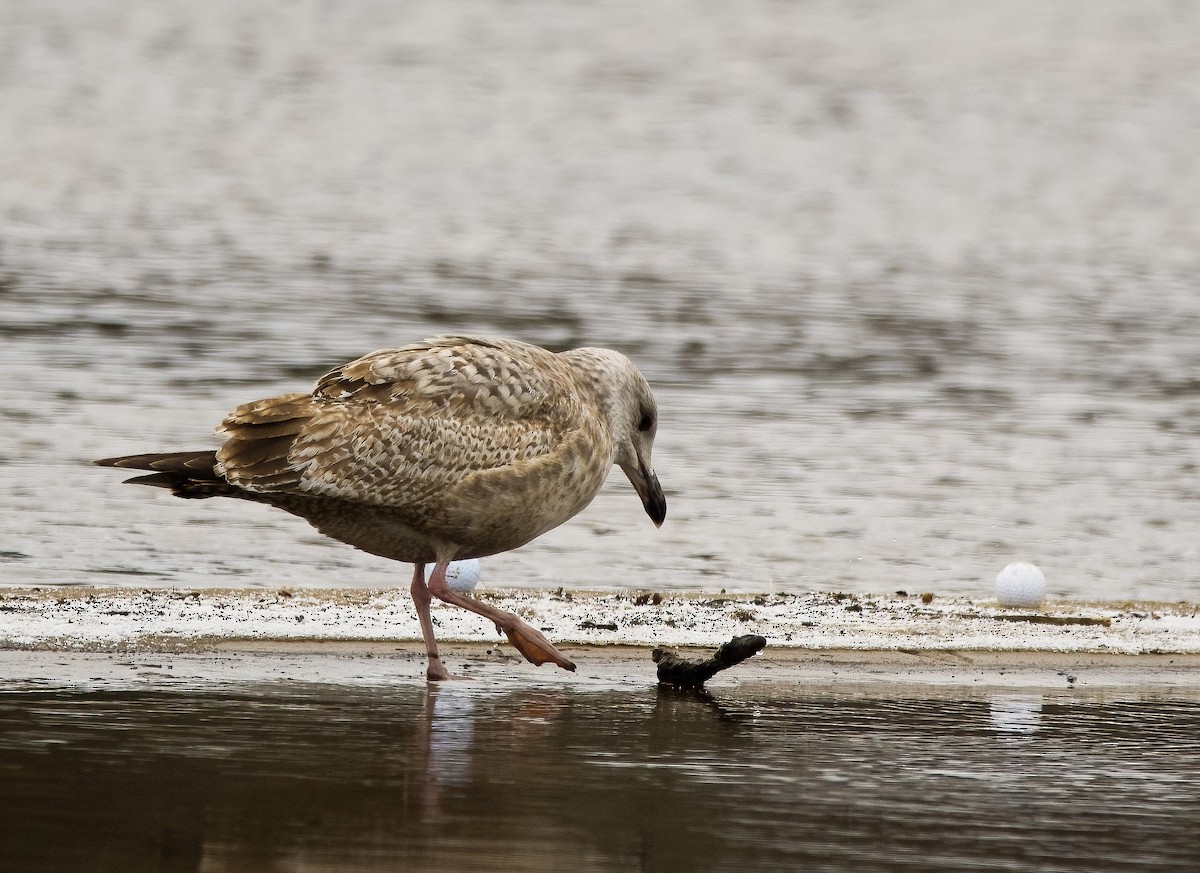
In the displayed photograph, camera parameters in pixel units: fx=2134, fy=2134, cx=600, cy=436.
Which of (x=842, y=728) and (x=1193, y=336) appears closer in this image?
(x=842, y=728)

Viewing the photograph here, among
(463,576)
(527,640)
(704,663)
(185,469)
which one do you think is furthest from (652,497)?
(185,469)

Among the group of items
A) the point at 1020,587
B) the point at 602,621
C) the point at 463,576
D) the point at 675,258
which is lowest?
the point at 602,621

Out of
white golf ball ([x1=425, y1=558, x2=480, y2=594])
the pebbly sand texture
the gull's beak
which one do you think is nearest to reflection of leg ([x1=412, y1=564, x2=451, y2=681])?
the pebbly sand texture

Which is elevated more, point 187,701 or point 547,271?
point 547,271

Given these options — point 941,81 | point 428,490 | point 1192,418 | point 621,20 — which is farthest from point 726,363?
point 621,20

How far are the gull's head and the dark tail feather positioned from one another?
59.6 inches

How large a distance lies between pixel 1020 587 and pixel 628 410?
1.88 m

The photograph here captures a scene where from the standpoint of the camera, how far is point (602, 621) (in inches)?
321

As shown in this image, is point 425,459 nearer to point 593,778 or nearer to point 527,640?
point 527,640

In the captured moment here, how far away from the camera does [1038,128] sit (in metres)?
35.9

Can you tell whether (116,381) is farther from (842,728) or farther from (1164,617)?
(842,728)

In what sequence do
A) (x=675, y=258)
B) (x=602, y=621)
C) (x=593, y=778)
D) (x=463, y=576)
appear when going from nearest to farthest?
(x=593, y=778) → (x=602, y=621) → (x=463, y=576) → (x=675, y=258)

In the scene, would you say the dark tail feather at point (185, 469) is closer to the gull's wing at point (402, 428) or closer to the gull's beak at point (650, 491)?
the gull's wing at point (402, 428)

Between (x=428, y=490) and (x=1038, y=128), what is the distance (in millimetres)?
30089
